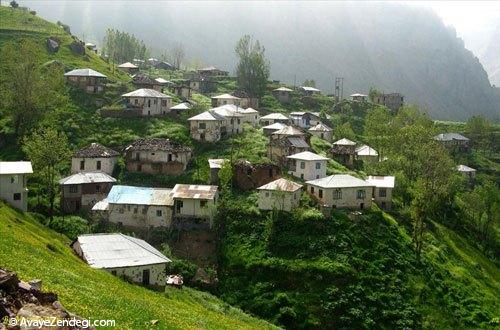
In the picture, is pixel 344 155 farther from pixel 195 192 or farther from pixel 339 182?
pixel 195 192

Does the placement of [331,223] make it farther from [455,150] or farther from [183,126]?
[455,150]

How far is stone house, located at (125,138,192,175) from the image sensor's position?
7125 cm

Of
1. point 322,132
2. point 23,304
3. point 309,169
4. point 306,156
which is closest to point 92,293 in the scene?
point 23,304

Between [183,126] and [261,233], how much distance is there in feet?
116

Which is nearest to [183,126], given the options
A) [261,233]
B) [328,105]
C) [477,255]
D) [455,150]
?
[261,233]

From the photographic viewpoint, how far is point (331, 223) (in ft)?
190

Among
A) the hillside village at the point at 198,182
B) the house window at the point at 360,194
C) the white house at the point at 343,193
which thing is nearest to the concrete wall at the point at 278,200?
the hillside village at the point at 198,182

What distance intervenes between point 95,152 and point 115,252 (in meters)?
29.3

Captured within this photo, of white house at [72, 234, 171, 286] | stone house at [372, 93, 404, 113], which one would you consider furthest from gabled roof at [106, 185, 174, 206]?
stone house at [372, 93, 404, 113]

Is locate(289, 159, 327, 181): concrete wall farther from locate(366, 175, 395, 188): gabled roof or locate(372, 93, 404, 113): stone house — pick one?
locate(372, 93, 404, 113): stone house

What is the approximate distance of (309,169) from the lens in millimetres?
71062

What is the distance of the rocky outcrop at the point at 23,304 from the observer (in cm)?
1384

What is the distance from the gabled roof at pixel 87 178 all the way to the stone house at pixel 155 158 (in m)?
5.62

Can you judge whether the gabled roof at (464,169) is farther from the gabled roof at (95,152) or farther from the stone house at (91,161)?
the stone house at (91,161)
